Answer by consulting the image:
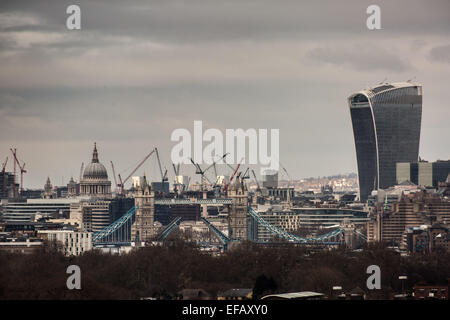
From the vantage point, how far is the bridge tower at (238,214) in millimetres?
191750

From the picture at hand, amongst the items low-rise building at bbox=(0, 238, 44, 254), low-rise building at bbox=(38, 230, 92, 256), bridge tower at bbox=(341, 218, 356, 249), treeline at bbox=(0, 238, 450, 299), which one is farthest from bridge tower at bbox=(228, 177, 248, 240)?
treeline at bbox=(0, 238, 450, 299)

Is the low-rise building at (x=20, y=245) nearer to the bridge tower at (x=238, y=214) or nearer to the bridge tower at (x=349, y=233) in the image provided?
the bridge tower at (x=349, y=233)

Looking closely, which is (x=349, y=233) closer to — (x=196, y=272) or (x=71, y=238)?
(x=71, y=238)

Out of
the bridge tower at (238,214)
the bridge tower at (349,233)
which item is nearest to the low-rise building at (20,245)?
the bridge tower at (349,233)

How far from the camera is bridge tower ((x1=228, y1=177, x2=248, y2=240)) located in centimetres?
19175

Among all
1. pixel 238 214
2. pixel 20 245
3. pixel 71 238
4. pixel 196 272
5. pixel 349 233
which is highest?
pixel 238 214

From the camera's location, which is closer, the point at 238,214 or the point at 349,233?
the point at 349,233

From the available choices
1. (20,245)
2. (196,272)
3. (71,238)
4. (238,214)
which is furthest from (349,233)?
(196,272)

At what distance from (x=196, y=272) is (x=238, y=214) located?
4045 inches

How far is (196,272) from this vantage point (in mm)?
93188

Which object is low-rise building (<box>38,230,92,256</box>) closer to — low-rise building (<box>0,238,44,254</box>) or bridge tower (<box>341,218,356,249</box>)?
low-rise building (<box>0,238,44,254</box>)

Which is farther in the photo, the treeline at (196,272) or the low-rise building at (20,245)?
the low-rise building at (20,245)

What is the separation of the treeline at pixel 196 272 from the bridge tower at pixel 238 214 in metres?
76.7
